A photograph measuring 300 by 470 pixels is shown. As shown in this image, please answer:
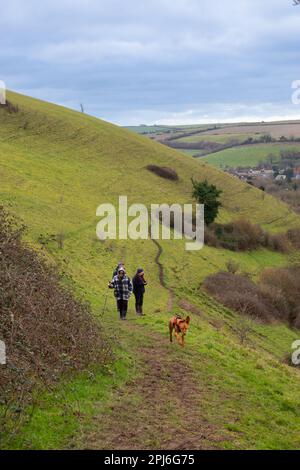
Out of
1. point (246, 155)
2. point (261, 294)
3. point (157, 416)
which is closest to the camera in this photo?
point (157, 416)

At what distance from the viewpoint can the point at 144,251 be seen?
39.3 metres

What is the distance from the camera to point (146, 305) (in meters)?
26.8

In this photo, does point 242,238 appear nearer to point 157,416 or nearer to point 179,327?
point 179,327

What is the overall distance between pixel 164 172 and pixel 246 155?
12763 centimetres

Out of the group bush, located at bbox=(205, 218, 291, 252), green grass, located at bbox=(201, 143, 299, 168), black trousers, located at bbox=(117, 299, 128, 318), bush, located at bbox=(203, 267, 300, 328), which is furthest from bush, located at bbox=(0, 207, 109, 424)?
green grass, located at bbox=(201, 143, 299, 168)

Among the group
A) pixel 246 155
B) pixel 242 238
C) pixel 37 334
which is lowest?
pixel 242 238

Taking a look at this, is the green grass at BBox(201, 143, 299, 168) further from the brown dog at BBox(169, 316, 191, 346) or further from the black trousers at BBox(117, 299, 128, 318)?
the brown dog at BBox(169, 316, 191, 346)

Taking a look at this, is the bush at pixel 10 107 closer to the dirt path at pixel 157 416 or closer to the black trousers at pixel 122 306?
the black trousers at pixel 122 306

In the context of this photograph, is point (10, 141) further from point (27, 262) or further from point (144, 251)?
point (27, 262)

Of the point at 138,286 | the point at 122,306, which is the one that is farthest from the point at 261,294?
the point at 122,306

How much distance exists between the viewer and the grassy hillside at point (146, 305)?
1012 centimetres

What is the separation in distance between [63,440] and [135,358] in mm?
5394

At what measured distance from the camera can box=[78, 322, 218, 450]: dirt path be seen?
930 centimetres
